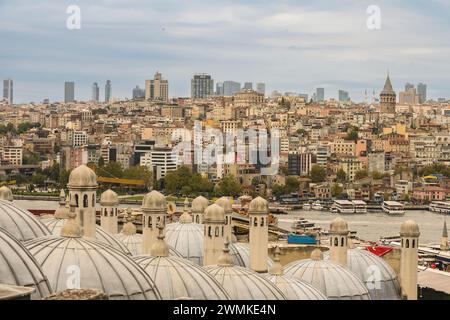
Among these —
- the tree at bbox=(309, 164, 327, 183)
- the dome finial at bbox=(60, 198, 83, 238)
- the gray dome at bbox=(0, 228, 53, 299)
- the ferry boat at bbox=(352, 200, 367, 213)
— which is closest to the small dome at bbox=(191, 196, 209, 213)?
the dome finial at bbox=(60, 198, 83, 238)

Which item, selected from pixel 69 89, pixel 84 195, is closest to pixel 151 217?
pixel 84 195

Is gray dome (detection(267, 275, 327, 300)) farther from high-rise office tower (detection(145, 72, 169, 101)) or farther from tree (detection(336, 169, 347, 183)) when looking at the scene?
high-rise office tower (detection(145, 72, 169, 101))

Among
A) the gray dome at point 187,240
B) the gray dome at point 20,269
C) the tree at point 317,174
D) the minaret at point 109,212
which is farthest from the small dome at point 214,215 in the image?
the tree at point 317,174

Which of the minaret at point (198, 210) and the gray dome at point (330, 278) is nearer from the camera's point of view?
the gray dome at point (330, 278)

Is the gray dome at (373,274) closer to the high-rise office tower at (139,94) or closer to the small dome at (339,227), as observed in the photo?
the small dome at (339,227)

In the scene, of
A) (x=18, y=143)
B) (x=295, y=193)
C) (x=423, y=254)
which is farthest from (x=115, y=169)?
(x=423, y=254)

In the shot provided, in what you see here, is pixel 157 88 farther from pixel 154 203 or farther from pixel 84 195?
pixel 84 195

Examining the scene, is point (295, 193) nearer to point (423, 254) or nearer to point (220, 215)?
point (423, 254)
